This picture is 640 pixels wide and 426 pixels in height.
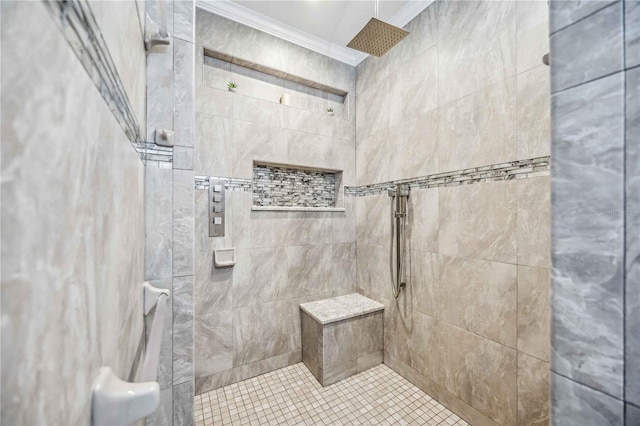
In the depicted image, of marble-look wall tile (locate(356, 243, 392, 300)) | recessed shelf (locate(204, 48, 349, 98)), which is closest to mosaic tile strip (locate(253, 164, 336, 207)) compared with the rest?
marble-look wall tile (locate(356, 243, 392, 300))

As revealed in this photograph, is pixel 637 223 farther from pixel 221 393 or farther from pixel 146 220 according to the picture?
pixel 221 393

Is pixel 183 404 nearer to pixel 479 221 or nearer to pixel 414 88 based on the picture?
pixel 479 221

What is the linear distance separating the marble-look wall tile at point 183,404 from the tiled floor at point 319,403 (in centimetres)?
69

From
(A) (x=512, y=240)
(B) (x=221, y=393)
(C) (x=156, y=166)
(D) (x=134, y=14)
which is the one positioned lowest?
(B) (x=221, y=393)

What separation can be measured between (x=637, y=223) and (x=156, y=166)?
132 cm

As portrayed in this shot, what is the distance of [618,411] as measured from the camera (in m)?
0.40

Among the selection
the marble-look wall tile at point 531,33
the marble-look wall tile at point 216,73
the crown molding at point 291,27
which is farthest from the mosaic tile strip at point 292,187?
the marble-look wall tile at point 531,33

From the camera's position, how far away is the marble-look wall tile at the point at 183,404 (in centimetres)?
108

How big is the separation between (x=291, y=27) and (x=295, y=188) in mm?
1380

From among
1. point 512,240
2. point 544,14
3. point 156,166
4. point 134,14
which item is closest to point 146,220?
point 156,166

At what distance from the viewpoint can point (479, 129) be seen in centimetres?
159

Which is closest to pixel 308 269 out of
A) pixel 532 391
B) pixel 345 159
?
pixel 345 159

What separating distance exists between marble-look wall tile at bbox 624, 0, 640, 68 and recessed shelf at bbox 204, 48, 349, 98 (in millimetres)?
2241

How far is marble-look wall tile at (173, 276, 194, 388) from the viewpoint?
1.08 meters
